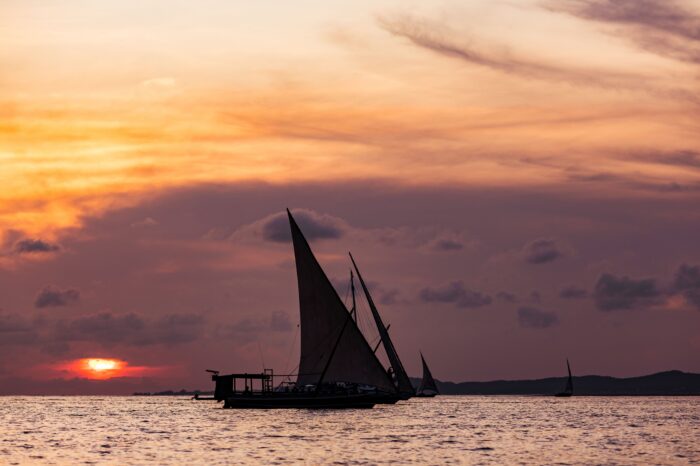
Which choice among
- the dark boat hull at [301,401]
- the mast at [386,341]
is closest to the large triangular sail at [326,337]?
the dark boat hull at [301,401]

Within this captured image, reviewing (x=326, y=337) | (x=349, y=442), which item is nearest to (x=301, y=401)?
(x=326, y=337)

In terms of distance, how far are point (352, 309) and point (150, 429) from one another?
1564 inches

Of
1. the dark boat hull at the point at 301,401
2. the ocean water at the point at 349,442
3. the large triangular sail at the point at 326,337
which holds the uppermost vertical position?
the large triangular sail at the point at 326,337

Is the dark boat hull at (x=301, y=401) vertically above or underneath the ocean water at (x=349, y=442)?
above

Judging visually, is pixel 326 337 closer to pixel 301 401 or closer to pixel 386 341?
pixel 301 401

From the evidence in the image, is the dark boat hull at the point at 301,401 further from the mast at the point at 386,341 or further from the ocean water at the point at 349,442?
the mast at the point at 386,341

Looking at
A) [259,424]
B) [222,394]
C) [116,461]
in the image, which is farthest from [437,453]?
[222,394]

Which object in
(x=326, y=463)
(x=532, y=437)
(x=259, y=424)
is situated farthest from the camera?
(x=259, y=424)

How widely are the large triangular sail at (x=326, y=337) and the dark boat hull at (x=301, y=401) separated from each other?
4.65m

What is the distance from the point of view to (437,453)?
88625 millimetres

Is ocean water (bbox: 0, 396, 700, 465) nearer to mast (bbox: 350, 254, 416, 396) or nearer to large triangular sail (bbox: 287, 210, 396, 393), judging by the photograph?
large triangular sail (bbox: 287, 210, 396, 393)

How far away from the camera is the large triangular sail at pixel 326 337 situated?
12988cm

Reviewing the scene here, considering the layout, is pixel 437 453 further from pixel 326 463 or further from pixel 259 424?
pixel 259 424

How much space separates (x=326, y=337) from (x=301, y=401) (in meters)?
11.6
